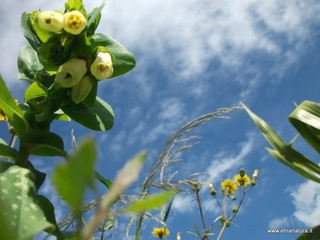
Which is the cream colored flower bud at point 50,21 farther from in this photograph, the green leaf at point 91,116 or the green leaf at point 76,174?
the green leaf at point 76,174

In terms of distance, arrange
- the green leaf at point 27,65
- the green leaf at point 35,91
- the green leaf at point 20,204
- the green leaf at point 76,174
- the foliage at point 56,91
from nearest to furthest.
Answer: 1. the green leaf at point 76,174
2. the green leaf at point 20,204
3. the foliage at point 56,91
4. the green leaf at point 35,91
5. the green leaf at point 27,65

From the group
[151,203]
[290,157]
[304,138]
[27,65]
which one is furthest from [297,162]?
[151,203]

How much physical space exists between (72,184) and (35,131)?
752 millimetres

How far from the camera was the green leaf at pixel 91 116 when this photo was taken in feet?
3.03

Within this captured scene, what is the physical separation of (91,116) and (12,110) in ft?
0.63

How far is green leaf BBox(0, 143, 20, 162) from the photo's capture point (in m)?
0.80

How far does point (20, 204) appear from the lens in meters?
0.52

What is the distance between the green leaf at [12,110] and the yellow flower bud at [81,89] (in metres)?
0.13

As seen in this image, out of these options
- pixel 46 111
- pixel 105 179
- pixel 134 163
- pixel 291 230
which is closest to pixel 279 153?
pixel 291 230

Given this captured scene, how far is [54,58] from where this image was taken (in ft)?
2.85

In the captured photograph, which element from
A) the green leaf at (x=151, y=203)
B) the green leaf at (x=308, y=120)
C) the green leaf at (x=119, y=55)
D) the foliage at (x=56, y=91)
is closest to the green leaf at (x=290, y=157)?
the green leaf at (x=308, y=120)

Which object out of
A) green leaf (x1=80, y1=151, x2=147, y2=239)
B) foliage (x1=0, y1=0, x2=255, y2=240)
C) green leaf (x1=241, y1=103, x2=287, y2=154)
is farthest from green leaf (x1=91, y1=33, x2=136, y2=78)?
green leaf (x1=80, y1=151, x2=147, y2=239)

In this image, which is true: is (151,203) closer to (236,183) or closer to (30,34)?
(30,34)

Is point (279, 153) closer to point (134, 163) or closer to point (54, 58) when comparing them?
point (54, 58)
